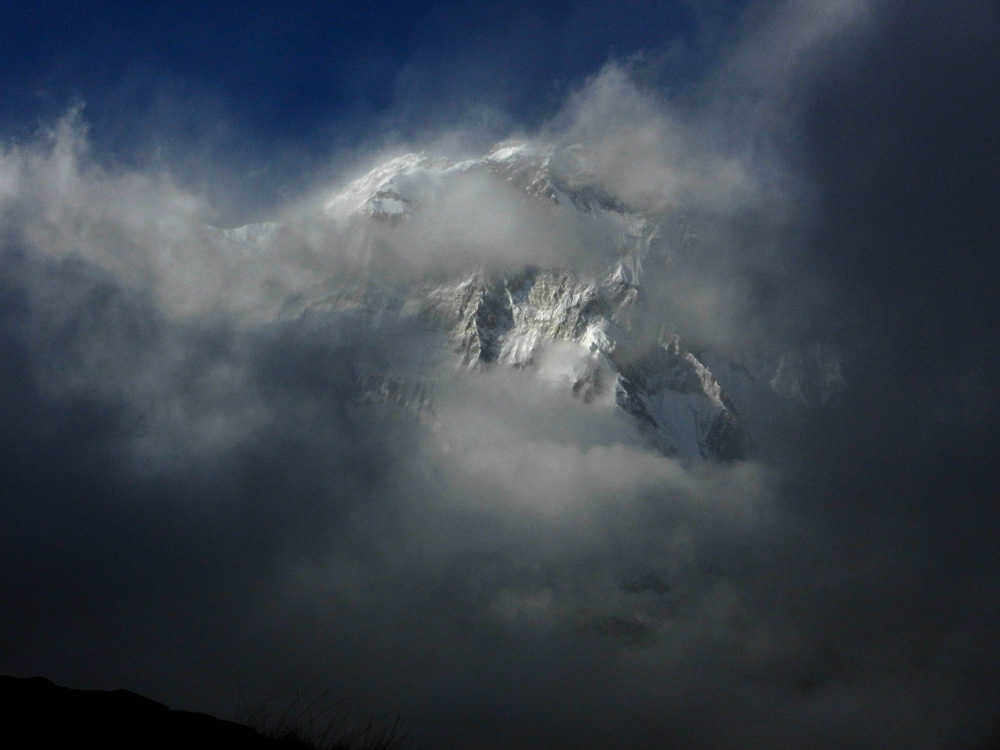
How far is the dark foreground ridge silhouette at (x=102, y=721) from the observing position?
784cm

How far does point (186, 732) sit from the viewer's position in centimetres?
837

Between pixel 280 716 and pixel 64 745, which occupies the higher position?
pixel 280 716

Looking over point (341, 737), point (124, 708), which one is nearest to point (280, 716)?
point (341, 737)

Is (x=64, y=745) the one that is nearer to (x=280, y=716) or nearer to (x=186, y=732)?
(x=186, y=732)

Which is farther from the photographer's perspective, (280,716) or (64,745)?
(280,716)

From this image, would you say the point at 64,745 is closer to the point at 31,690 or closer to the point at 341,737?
the point at 31,690

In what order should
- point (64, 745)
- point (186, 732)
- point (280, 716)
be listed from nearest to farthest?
1. point (64, 745)
2. point (186, 732)
3. point (280, 716)

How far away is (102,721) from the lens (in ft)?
26.7

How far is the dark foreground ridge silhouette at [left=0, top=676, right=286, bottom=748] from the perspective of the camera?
25.7 ft

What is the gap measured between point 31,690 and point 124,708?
1.01 meters

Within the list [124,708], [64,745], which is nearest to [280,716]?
[124,708]

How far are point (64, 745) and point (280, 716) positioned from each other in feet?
8.94

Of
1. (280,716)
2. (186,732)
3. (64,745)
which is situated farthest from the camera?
(280,716)

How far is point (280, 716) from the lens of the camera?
9773 millimetres
